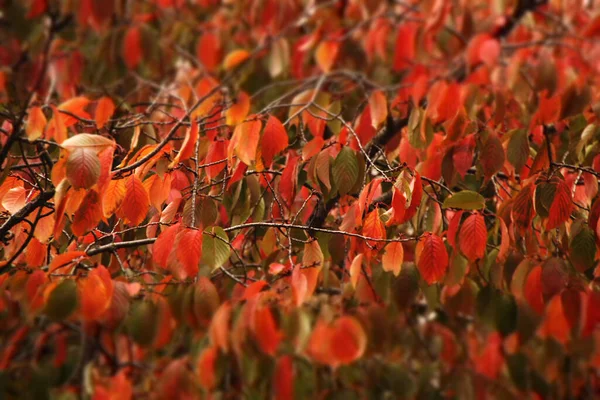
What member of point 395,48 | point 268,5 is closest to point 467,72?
point 395,48

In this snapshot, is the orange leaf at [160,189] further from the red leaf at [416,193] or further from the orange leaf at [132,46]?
the orange leaf at [132,46]

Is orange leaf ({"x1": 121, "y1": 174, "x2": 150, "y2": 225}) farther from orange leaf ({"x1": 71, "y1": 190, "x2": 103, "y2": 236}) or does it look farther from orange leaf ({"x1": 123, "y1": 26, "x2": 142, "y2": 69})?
orange leaf ({"x1": 123, "y1": 26, "x2": 142, "y2": 69})

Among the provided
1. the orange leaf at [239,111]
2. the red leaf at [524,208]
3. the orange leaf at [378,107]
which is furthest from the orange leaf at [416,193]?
the orange leaf at [378,107]

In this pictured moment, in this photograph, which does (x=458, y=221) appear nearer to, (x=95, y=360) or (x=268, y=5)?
(x=95, y=360)

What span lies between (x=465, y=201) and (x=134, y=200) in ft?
2.51

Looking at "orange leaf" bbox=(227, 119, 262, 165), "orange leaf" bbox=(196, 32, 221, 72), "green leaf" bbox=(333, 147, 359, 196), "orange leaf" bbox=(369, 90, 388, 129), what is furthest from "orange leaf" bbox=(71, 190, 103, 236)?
"orange leaf" bbox=(196, 32, 221, 72)

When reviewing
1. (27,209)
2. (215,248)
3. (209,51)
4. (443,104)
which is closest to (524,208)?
(443,104)

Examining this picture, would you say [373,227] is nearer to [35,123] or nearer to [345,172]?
[345,172]

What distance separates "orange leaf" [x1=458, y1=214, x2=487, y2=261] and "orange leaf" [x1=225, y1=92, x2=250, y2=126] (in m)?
0.64

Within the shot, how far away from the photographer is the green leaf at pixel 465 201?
1.67m

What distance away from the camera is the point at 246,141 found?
181 cm

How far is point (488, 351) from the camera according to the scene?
10.3 feet

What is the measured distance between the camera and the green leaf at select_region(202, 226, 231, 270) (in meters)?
1.65

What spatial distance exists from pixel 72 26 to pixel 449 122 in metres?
2.95
